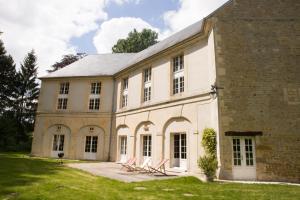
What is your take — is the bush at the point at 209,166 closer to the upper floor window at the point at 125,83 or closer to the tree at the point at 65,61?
the upper floor window at the point at 125,83

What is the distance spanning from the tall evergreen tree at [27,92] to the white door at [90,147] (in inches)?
707

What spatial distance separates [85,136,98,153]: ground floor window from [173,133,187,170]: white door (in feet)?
29.0

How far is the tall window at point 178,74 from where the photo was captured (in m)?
14.6

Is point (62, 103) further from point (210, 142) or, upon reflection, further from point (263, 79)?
point (263, 79)

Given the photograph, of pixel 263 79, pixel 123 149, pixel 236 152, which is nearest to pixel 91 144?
pixel 123 149

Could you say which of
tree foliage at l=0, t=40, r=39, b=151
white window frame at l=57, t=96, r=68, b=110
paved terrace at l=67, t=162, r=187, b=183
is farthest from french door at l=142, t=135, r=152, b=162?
tree foliage at l=0, t=40, r=39, b=151

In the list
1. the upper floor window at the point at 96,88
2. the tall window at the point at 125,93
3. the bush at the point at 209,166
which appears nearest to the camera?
the bush at the point at 209,166

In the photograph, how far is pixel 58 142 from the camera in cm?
2127

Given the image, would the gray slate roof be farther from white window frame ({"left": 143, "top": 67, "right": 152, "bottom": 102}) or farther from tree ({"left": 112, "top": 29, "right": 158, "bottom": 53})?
tree ({"left": 112, "top": 29, "right": 158, "bottom": 53})

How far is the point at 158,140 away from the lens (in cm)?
1494

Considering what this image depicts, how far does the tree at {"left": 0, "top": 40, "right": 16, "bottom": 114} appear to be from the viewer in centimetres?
3506

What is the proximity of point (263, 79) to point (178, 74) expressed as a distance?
495 centimetres

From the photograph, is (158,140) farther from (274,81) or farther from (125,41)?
(125,41)

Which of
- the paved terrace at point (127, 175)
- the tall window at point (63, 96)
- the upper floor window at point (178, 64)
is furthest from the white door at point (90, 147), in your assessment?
the upper floor window at point (178, 64)
